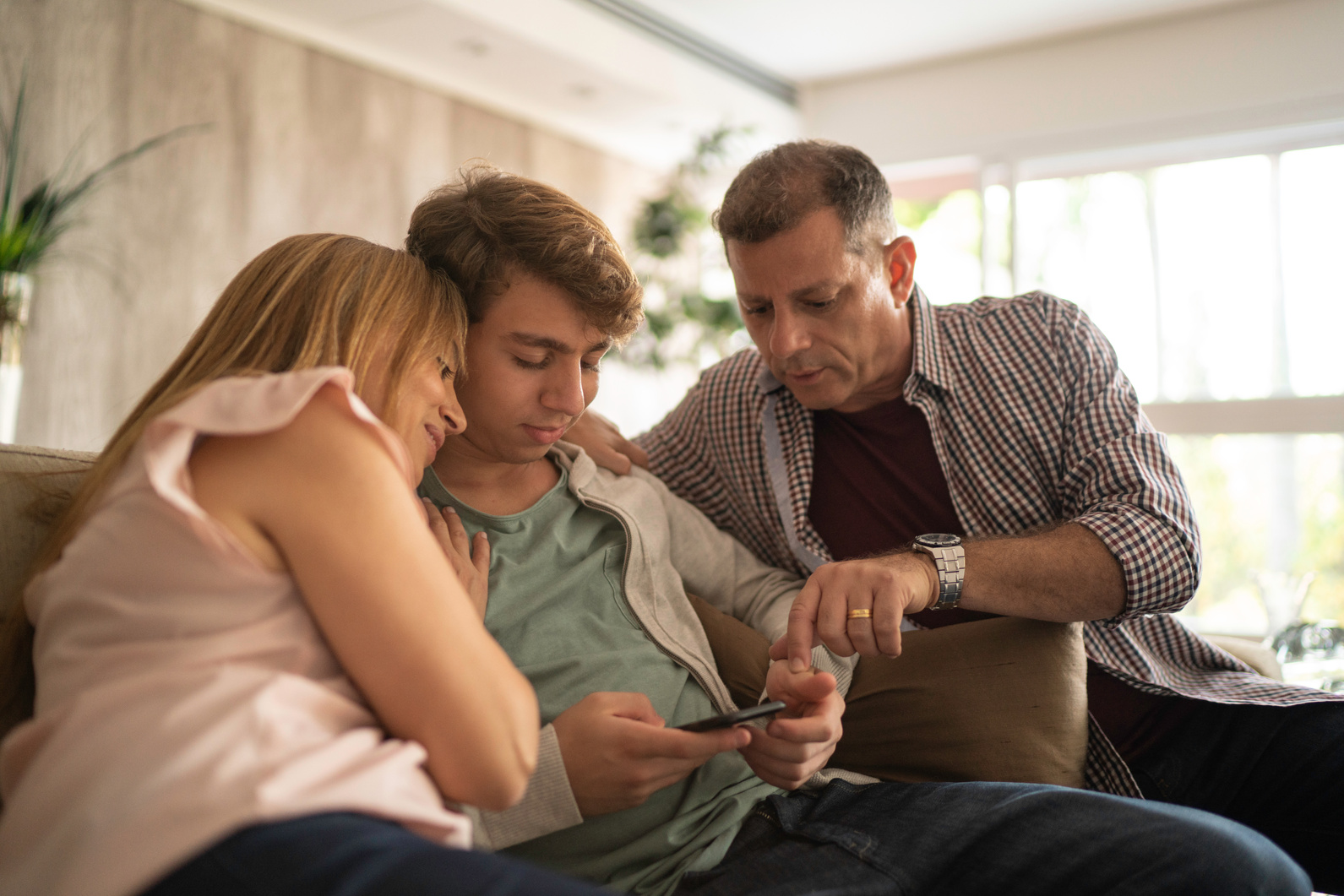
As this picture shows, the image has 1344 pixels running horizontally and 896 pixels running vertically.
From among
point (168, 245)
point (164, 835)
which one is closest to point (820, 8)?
point (168, 245)

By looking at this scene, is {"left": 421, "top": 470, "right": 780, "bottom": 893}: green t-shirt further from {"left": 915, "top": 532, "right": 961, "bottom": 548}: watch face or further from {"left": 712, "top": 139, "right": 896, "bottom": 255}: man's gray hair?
{"left": 712, "top": 139, "right": 896, "bottom": 255}: man's gray hair

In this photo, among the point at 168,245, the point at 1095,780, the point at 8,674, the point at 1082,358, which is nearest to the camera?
the point at 8,674

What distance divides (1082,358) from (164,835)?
149 cm

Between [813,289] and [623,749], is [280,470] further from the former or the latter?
[813,289]

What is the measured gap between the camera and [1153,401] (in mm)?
4762

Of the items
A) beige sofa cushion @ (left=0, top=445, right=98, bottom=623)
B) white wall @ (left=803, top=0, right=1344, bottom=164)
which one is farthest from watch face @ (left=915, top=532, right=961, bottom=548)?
white wall @ (left=803, top=0, right=1344, bottom=164)

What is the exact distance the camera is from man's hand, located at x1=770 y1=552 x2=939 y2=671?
49.8 inches

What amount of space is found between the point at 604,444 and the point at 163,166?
8.28 ft

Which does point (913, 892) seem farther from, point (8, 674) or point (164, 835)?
point (8, 674)

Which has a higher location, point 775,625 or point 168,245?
point 168,245

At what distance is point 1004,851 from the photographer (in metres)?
1.15

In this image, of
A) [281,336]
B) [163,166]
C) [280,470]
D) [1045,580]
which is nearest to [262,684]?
[280,470]

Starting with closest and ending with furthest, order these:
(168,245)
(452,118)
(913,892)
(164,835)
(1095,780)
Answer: (164,835) → (913,892) → (1095,780) → (168,245) → (452,118)

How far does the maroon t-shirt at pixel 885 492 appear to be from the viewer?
1.67m
